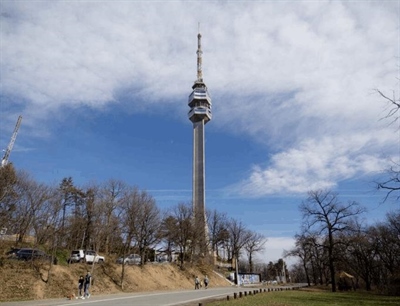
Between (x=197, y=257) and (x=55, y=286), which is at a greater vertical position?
(x=197, y=257)

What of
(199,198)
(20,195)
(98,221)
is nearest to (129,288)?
(98,221)

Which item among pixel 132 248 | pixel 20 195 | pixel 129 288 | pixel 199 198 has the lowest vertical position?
pixel 129 288

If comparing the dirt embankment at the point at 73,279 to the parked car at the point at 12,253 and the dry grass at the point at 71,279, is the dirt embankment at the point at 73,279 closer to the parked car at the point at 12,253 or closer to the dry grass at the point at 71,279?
the dry grass at the point at 71,279

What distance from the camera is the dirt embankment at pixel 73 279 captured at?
26984mm

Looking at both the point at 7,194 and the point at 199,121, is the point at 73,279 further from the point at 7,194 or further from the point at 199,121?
the point at 199,121

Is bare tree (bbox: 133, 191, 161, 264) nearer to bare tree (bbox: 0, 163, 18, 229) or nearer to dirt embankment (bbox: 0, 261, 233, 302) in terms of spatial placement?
dirt embankment (bbox: 0, 261, 233, 302)

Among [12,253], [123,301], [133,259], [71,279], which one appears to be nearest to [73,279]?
[71,279]

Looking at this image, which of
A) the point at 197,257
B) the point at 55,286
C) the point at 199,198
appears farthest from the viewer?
the point at 199,198

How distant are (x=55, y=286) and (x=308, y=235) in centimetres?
3119

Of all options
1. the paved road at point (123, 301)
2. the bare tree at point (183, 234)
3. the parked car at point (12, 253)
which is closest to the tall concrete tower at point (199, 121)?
the bare tree at point (183, 234)

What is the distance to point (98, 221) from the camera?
4325 cm

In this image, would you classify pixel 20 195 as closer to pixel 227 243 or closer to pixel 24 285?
pixel 24 285

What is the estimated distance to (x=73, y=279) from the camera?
1314 inches

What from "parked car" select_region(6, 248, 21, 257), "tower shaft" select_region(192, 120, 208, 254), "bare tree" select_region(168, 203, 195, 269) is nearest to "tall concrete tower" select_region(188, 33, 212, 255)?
"tower shaft" select_region(192, 120, 208, 254)
